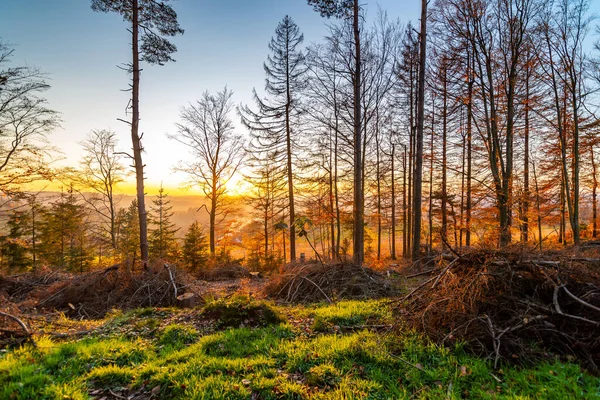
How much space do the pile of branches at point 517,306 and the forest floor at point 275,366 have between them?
17 cm

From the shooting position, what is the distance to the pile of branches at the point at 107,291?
717cm

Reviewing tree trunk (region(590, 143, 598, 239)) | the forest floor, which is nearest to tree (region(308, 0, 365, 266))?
the forest floor

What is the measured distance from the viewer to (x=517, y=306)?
3.49 m

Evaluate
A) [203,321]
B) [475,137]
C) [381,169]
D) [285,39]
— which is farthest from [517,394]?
[381,169]

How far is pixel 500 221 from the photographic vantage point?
33.2ft

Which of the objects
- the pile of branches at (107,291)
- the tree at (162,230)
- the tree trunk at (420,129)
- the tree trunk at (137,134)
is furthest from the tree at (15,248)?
the tree trunk at (420,129)

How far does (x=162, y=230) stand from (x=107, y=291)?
11973mm

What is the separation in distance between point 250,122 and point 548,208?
20.5 metres

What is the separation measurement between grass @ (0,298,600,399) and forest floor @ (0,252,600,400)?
0.01m

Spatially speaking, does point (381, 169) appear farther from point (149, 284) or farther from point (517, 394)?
point (517, 394)

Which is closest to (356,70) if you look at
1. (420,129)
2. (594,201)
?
(420,129)

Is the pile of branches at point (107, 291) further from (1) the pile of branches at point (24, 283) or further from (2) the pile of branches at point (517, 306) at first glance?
(2) the pile of branches at point (517, 306)

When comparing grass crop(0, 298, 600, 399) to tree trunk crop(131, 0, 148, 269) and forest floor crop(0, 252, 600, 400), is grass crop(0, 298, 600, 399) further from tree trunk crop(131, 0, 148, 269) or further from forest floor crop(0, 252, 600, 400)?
tree trunk crop(131, 0, 148, 269)

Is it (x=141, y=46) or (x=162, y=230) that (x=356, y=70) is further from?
(x=162, y=230)
